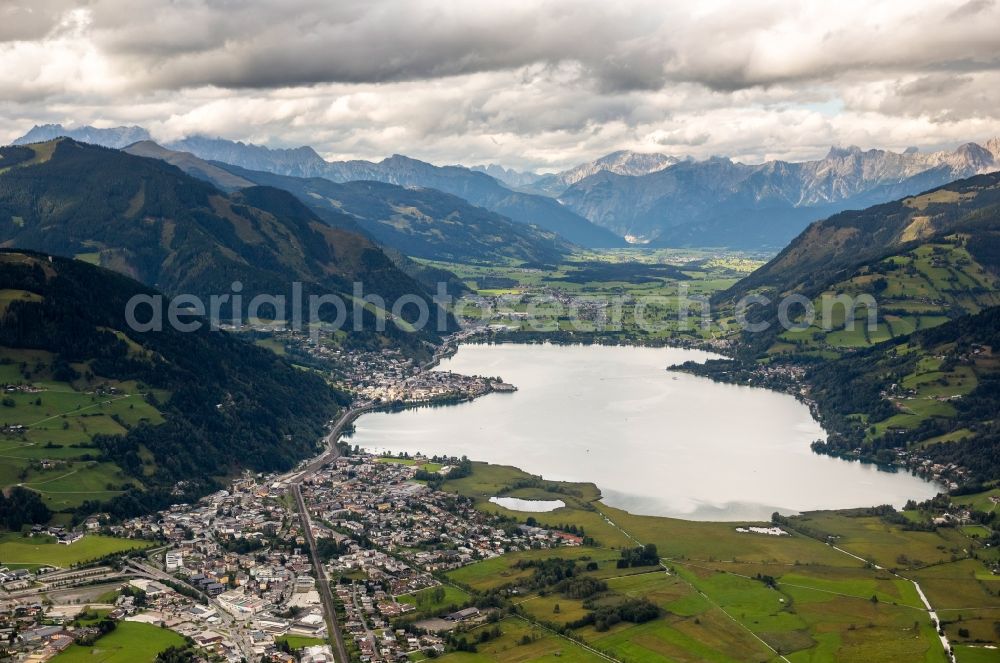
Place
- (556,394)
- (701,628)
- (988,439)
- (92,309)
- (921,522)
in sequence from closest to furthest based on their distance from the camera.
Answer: (701,628), (921,522), (988,439), (92,309), (556,394)

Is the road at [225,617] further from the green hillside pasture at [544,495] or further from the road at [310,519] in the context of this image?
the green hillside pasture at [544,495]

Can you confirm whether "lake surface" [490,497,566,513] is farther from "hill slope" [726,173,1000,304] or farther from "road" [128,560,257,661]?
"hill slope" [726,173,1000,304]

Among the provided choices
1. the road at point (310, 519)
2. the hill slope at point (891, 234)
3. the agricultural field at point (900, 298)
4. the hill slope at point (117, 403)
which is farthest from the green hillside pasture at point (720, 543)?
the hill slope at point (891, 234)

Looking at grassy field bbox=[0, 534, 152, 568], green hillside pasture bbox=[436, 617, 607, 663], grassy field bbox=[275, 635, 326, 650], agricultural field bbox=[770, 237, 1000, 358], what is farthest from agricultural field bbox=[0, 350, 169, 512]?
agricultural field bbox=[770, 237, 1000, 358]

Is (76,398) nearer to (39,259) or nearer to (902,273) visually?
(39,259)

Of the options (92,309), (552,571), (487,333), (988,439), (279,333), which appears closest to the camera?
(552,571)

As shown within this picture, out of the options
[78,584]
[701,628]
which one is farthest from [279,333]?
[701,628]
